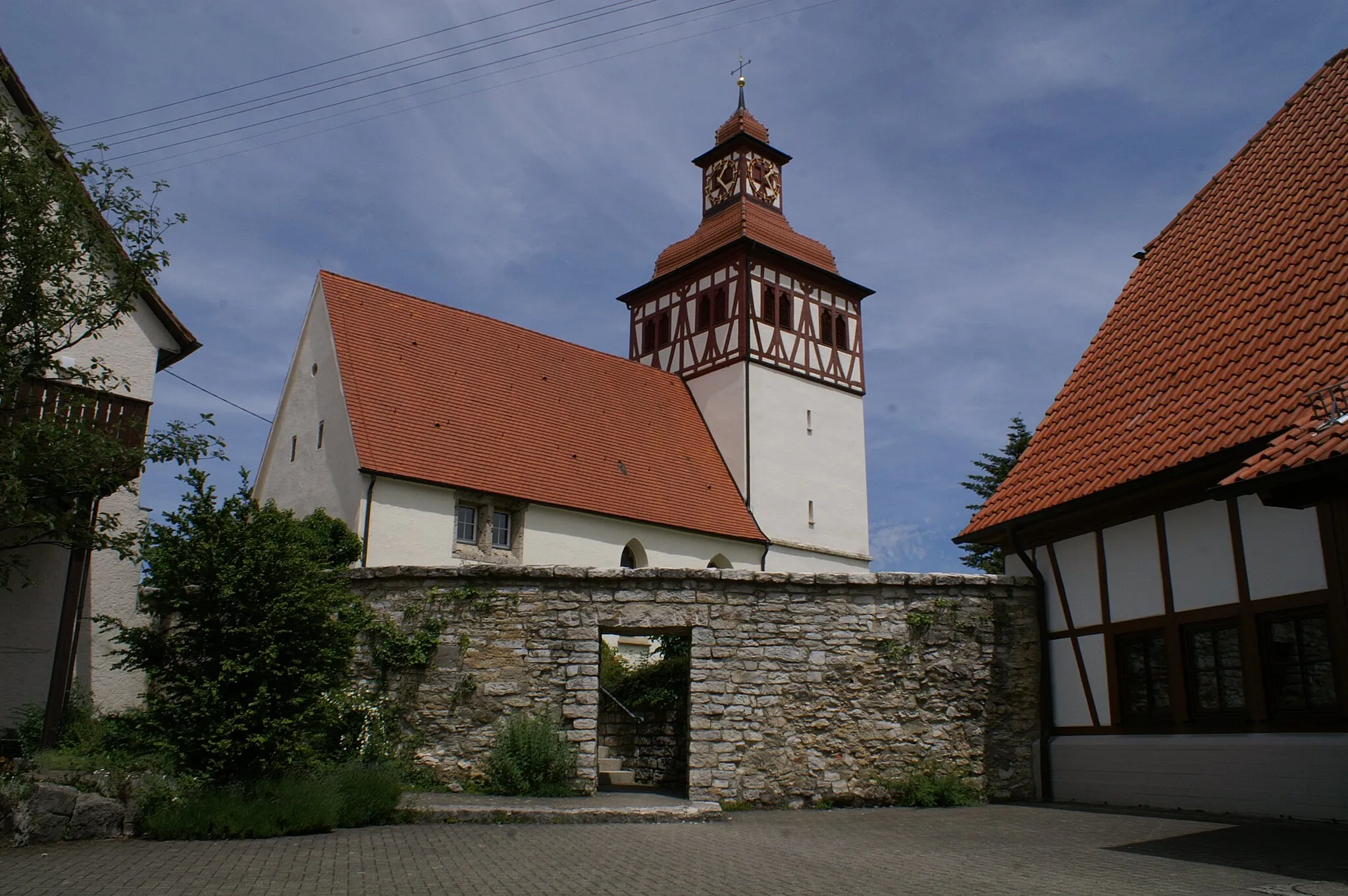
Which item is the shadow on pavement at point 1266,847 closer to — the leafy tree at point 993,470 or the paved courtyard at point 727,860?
the paved courtyard at point 727,860

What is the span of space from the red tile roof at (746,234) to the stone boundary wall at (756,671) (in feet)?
64.3

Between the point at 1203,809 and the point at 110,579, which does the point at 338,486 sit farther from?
the point at 1203,809

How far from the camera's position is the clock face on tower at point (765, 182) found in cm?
3309

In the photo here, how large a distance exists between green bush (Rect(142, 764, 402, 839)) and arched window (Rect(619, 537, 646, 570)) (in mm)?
13270

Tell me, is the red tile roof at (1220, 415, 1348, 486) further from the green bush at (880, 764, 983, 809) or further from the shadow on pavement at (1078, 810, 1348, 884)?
the green bush at (880, 764, 983, 809)

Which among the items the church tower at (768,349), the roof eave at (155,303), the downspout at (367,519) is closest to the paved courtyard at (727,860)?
the roof eave at (155,303)

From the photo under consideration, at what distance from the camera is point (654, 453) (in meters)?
26.0

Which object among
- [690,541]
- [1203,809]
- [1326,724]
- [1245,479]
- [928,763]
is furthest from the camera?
[690,541]

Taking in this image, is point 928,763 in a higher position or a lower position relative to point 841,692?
lower

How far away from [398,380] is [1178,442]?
49.4 ft

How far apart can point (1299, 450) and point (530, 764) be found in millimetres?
7624

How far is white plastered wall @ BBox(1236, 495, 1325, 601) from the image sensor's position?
30.9 feet

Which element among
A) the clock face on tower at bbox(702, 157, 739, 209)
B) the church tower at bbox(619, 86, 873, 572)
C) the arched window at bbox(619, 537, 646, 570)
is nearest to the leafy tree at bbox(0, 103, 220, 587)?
the arched window at bbox(619, 537, 646, 570)

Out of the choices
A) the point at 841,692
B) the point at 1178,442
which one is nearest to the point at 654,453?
the point at 841,692
